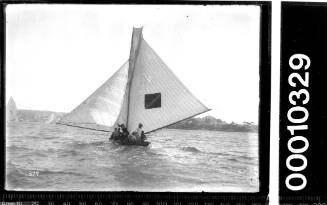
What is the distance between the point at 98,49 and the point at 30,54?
366 mm

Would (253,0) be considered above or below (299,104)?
above

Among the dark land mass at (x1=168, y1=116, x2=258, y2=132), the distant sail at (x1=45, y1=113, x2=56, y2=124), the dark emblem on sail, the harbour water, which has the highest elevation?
the dark emblem on sail

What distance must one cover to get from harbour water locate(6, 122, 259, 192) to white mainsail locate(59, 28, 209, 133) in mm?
111

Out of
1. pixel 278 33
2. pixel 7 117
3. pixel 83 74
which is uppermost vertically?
pixel 278 33

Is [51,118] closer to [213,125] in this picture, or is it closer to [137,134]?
[137,134]

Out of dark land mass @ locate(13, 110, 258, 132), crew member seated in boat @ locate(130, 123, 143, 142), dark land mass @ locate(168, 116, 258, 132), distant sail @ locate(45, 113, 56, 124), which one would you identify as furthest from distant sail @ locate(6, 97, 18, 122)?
dark land mass @ locate(168, 116, 258, 132)

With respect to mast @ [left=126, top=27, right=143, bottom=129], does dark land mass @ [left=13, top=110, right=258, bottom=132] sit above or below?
below

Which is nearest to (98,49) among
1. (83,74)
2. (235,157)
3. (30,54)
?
(83,74)

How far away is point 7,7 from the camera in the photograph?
2266mm

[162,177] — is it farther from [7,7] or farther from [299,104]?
[7,7]

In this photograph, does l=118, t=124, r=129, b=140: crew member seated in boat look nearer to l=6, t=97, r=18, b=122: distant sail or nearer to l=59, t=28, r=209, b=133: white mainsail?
l=59, t=28, r=209, b=133: white mainsail

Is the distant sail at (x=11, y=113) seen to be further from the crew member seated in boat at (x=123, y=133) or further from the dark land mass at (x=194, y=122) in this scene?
the crew member seated in boat at (x=123, y=133)

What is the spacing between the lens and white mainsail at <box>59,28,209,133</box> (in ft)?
7.55

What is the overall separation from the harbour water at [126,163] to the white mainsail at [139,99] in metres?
0.11
